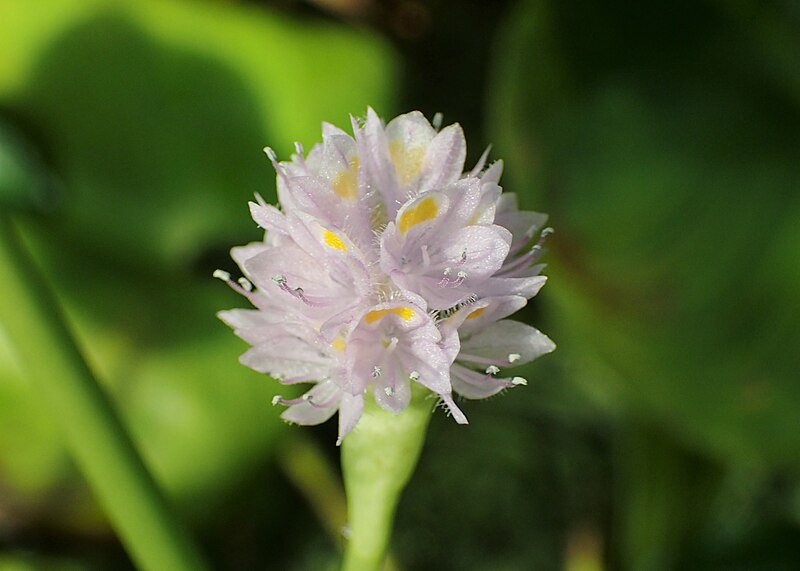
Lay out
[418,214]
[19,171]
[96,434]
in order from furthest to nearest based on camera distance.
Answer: [19,171]
[96,434]
[418,214]

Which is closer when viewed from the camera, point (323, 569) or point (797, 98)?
point (797, 98)

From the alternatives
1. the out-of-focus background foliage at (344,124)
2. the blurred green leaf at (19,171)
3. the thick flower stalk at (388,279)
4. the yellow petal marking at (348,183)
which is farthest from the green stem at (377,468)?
the blurred green leaf at (19,171)

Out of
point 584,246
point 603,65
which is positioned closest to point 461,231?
point 584,246

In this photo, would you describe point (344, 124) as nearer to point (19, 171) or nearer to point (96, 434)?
point (19, 171)

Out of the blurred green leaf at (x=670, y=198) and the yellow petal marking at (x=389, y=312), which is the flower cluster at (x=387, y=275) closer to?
the yellow petal marking at (x=389, y=312)

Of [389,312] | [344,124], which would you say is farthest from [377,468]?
[344,124]

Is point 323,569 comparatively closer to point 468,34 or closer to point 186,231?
point 186,231
